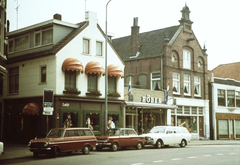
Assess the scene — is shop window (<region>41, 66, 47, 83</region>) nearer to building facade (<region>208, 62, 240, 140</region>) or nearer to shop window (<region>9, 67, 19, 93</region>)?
shop window (<region>9, 67, 19, 93</region>)

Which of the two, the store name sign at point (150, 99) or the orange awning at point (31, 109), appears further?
the store name sign at point (150, 99)

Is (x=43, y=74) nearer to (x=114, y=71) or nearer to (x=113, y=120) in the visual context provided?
(x=114, y=71)

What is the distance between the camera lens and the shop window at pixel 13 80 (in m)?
29.6

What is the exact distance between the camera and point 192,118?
3972 cm

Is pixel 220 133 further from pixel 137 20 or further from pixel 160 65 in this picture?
pixel 137 20

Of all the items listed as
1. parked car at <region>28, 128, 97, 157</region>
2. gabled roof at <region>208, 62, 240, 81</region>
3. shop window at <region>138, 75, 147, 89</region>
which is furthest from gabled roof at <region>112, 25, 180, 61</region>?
parked car at <region>28, 128, 97, 157</region>

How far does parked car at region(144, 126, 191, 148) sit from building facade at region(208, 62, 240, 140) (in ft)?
51.3

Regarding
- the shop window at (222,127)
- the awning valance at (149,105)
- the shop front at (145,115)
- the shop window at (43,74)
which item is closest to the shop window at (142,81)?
the shop front at (145,115)

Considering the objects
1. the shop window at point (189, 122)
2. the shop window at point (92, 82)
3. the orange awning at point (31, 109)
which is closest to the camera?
the orange awning at point (31, 109)

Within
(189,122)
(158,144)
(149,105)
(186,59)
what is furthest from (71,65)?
(189,122)

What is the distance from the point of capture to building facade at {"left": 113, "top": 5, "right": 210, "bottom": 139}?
36688 millimetres

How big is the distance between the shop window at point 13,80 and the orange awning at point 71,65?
18.7 feet

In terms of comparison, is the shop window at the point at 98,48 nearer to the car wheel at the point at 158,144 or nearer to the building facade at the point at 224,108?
the car wheel at the point at 158,144

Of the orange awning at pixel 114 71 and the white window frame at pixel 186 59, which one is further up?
the white window frame at pixel 186 59
